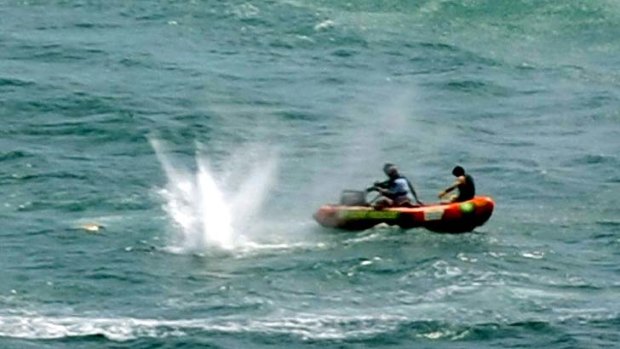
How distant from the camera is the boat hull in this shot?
55594 millimetres

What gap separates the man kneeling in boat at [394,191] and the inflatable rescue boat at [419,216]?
0.44 meters

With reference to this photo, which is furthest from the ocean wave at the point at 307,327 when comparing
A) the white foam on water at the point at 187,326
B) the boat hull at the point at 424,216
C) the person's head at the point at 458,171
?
the person's head at the point at 458,171

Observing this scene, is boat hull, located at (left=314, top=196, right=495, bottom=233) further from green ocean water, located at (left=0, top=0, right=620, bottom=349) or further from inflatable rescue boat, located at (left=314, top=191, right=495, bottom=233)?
green ocean water, located at (left=0, top=0, right=620, bottom=349)

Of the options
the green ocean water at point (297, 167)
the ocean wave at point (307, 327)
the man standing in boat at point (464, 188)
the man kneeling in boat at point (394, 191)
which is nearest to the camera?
the ocean wave at point (307, 327)

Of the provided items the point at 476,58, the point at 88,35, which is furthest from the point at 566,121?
the point at 88,35

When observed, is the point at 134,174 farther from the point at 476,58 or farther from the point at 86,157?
the point at 476,58

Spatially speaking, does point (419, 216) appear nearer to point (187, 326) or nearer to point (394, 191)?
point (394, 191)

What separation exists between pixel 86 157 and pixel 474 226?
577 inches

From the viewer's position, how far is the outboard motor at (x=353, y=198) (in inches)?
2233

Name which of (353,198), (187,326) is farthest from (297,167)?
(187,326)

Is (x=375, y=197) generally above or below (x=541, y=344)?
above

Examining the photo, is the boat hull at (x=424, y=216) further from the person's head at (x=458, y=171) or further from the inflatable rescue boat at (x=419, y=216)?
the person's head at (x=458, y=171)

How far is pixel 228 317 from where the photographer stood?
47.5 m

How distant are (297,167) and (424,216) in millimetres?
10479
